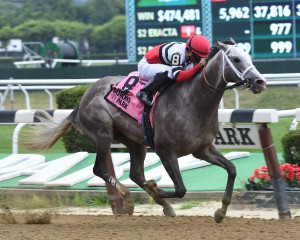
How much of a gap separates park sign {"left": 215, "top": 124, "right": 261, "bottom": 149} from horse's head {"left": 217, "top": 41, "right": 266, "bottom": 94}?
1341 millimetres

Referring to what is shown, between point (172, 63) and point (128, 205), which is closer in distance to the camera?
point (172, 63)

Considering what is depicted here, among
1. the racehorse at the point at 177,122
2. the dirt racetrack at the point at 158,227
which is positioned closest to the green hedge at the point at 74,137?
the racehorse at the point at 177,122

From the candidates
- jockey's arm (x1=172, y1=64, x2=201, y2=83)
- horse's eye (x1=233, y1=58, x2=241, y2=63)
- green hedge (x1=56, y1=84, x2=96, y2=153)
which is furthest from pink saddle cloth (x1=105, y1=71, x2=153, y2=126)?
green hedge (x1=56, y1=84, x2=96, y2=153)

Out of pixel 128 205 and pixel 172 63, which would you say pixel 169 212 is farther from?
pixel 172 63

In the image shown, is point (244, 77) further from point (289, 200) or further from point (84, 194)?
point (84, 194)

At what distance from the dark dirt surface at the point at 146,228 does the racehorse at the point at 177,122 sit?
7.2 inches

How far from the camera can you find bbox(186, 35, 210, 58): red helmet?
6.04 metres

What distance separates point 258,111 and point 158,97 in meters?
0.72

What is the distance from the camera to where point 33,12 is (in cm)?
5609

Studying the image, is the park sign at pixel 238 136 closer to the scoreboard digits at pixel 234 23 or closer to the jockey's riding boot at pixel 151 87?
the jockey's riding boot at pixel 151 87

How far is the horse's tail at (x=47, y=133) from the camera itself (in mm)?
7000

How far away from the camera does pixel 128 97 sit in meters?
6.43

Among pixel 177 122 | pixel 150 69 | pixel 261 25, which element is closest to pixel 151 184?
pixel 177 122

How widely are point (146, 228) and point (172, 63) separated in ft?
4.04
